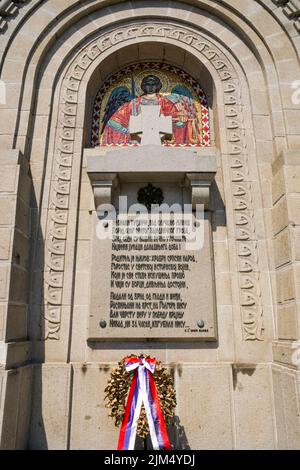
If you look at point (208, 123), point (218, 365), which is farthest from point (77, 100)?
point (218, 365)

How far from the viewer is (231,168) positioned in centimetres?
600

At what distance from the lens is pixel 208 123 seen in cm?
694

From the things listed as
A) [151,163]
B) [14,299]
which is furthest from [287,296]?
[14,299]

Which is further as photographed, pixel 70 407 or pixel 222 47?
pixel 222 47

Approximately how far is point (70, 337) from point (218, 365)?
88.4 inches

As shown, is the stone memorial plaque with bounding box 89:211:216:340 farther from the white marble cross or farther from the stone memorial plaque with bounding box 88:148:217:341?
the white marble cross

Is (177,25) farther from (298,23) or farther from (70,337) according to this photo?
(70,337)

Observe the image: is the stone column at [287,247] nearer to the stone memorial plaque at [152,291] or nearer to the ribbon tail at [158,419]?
the stone memorial plaque at [152,291]

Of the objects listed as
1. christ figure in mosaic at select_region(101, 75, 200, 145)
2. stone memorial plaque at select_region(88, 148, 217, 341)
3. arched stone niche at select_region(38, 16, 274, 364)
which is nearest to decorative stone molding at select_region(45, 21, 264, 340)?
arched stone niche at select_region(38, 16, 274, 364)

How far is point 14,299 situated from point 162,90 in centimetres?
506

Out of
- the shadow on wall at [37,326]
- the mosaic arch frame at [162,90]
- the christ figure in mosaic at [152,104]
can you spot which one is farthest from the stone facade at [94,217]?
the christ figure in mosaic at [152,104]

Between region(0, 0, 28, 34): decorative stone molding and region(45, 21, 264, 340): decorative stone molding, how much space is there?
1.39m

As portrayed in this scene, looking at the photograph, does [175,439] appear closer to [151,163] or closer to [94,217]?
[94,217]

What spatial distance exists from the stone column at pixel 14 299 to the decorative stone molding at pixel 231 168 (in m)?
0.40
